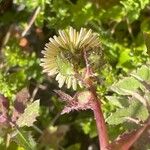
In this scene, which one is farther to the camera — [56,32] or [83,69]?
[56,32]

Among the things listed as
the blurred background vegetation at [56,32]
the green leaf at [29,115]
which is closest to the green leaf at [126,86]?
the green leaf at [29,115]

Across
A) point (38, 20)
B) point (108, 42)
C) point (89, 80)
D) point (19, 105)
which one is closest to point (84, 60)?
point (89, 80)

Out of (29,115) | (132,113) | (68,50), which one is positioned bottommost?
(132,113)

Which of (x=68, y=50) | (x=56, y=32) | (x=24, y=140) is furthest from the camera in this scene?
(x=56, y=32)

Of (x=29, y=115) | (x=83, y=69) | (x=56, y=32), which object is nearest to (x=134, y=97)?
(x=83, y=69)

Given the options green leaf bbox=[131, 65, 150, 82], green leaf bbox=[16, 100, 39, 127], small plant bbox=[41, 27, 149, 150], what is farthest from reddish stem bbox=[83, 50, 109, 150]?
green leaf bbox=[16, 100, 39, 127]

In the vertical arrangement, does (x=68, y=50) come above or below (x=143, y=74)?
above

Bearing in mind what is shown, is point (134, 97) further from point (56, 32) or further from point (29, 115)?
point (56, 32)

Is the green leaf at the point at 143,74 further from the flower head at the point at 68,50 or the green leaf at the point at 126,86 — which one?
the flower head at the point at 68,50
